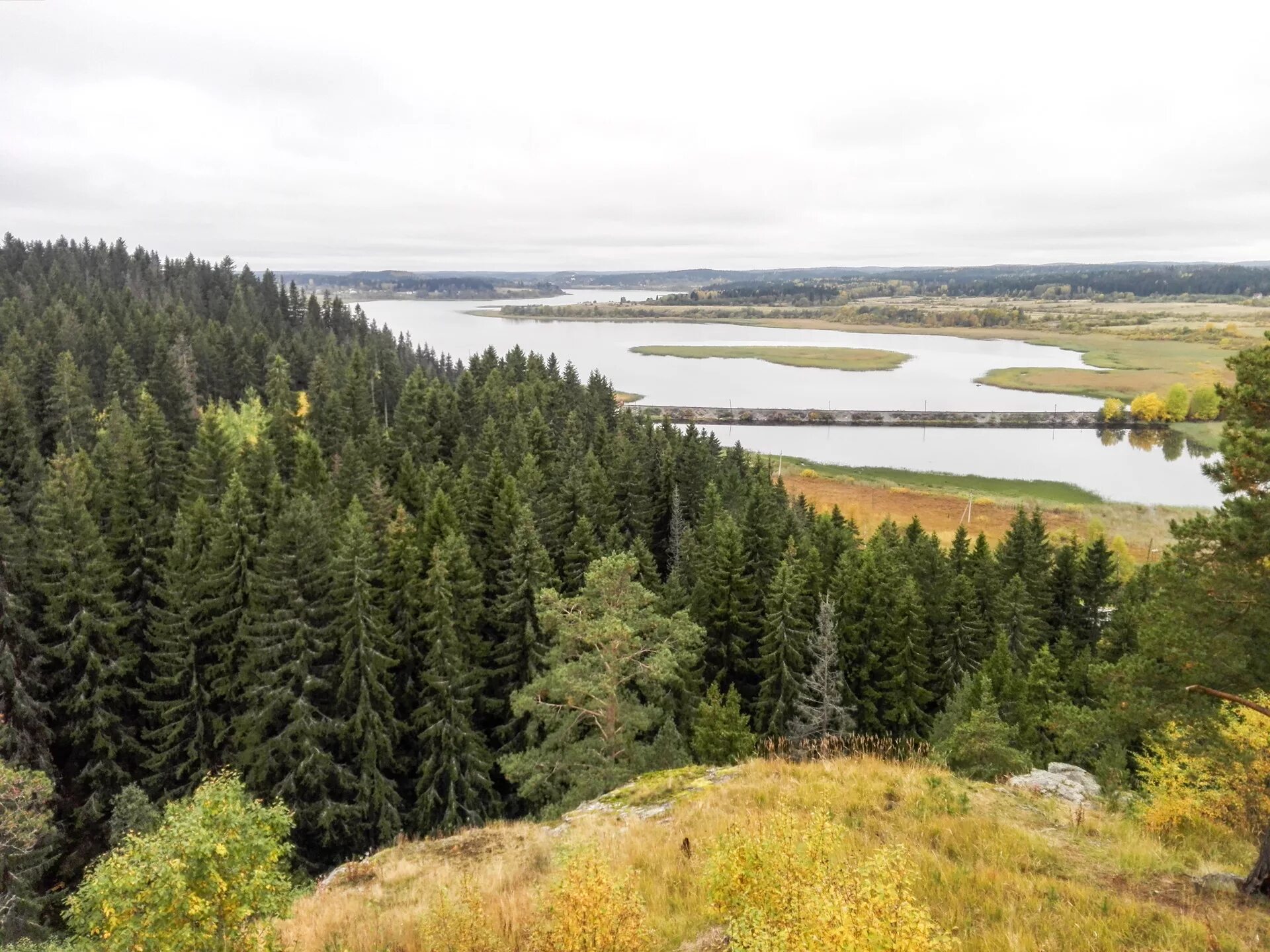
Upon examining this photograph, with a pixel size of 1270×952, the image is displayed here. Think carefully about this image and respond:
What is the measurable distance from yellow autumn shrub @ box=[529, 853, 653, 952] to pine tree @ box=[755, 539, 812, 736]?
88.3 ft

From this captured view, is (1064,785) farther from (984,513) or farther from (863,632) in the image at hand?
(984,513)

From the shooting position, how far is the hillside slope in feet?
29.1

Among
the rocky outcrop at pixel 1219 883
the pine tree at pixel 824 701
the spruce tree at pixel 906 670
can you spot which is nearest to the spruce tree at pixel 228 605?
the pine tree at pixel 824 701

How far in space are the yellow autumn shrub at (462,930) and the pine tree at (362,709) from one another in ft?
72.8

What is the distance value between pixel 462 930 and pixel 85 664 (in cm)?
3321

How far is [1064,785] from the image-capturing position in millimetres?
16609

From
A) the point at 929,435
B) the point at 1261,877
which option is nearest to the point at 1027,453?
the point at 929,435

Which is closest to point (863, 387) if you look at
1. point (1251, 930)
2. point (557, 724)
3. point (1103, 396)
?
point (1103, 396)

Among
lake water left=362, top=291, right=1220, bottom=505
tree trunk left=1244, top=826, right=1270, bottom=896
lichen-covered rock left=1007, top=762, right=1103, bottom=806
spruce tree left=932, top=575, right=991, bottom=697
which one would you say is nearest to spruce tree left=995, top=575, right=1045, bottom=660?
spruce tree left=932, top=575, right=991, bottom=697

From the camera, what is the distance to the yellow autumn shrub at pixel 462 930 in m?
8.37

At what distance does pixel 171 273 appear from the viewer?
144 m

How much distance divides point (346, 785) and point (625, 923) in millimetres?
26632

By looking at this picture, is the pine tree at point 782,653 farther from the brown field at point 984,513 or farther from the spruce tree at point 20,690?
the brown field at point 984,513

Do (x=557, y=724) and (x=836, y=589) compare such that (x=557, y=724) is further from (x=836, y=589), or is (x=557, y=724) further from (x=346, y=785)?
(x=836, y=589)
